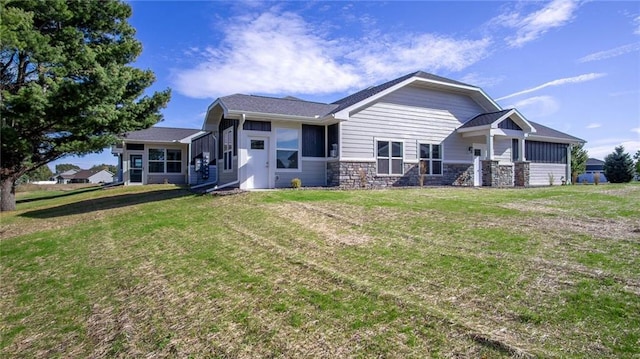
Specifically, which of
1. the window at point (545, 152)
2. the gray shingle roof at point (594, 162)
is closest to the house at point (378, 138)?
the window at point (545, 152)

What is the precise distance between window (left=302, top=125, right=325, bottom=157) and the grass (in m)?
6.72

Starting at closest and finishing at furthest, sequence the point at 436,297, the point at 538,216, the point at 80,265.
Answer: the point at 436,297, the point at 80,265, the point at 538,216

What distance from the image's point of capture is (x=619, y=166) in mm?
23203

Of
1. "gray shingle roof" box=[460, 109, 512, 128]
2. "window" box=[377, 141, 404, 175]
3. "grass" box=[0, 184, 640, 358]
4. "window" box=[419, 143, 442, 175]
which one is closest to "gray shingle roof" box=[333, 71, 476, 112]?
"gray shingle roof" box=[460, 109, 512, 128]

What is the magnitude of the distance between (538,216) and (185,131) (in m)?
26.2

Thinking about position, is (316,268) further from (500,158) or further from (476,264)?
(500,158)

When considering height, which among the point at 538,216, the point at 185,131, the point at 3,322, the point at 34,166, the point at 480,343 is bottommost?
the point at 3,322

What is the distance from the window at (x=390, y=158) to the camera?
52.0 ft

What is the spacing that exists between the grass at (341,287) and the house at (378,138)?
239 inches

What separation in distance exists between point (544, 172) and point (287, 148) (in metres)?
16.1

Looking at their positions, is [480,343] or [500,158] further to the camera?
[500,158]

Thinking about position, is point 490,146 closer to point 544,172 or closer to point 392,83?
point 392,83

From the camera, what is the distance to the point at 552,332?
3189 millimetres

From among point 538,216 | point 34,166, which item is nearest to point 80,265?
point 538,216
